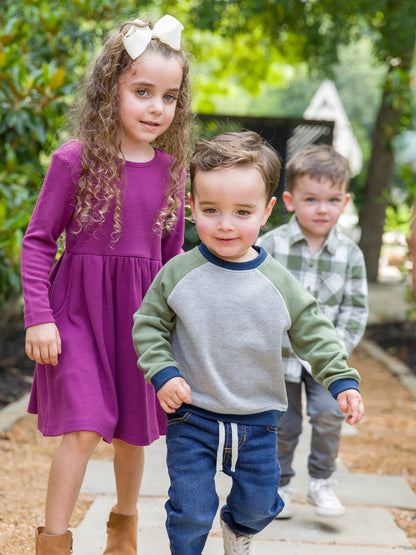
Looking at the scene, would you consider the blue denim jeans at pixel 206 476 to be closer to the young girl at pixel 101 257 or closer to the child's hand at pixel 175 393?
the child's hand at pixel 175 393

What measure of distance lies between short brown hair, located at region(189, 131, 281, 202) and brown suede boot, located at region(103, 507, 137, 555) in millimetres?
1260

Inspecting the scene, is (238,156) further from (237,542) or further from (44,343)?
(237,542)

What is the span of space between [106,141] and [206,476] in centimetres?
112

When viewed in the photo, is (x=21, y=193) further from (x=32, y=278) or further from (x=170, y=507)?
(x=170, y=507)

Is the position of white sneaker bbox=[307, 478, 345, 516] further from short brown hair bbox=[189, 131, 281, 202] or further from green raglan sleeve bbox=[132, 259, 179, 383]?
short brown hair bbox=[189, 131, 281, 202]

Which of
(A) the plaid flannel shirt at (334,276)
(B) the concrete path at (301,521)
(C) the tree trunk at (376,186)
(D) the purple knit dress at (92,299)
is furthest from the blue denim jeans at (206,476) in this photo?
(C) the tree trunk at (376,186)

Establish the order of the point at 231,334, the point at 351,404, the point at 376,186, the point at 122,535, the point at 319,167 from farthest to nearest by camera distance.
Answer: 1. the point at 376,186
2. the point at 319,167
3. the point at 122,535
4. the point at 231,334
5. the point at 351,404

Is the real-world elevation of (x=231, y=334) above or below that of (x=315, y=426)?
above

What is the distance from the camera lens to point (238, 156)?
2.20m

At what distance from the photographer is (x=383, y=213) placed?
11.9 m

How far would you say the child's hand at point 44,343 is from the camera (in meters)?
2.37

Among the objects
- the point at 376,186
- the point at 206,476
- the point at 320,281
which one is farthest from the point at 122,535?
the point at 376,186

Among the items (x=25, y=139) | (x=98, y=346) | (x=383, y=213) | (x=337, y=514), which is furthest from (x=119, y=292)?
(x=383, y=213)

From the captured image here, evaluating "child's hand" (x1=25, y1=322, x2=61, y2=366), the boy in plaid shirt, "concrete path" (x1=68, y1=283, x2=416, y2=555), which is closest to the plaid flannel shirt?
the boy in plaid shirt
